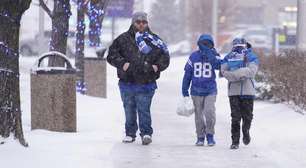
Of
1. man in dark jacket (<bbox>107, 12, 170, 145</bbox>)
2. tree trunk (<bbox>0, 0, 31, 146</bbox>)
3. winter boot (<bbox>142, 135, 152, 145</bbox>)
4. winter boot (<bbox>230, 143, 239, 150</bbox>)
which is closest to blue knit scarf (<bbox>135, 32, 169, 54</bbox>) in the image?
man in dark jacket (<bbox>107, 12, 170, 145</bbox>)

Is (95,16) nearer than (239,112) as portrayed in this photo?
No

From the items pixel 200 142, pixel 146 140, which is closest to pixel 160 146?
A: pixel 146 140

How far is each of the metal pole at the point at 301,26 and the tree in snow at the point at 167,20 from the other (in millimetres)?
53872

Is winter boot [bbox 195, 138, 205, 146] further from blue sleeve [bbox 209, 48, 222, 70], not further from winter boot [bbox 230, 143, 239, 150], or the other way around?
blue sleeve [bbox 209, 48, 222, 70]

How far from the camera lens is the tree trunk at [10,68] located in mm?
9172

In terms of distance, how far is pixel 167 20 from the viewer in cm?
7225

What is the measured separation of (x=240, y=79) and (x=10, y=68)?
3.17 m

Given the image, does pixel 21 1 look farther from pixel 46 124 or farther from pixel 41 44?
pixel 41 44

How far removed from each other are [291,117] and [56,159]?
17.6 ft

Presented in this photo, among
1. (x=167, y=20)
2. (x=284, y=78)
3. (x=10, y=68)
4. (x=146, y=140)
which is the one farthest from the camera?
(x=167, y=20)

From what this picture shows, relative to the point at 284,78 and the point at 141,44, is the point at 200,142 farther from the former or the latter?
the point at 284,78

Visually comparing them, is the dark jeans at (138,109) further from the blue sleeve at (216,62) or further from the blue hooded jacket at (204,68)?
the blue sleeve at (216,62)

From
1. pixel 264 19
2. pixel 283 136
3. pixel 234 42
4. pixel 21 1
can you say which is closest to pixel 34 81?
pixel 21 1

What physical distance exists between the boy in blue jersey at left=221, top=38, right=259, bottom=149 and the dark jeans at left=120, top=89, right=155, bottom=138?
1.12m
